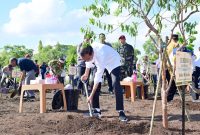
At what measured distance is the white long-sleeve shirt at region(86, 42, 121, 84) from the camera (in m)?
7.94

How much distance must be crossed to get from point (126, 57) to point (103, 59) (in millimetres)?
6755

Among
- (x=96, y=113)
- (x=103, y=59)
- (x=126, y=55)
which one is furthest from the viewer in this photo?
(x=126, y=55)

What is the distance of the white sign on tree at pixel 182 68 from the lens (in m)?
5.46

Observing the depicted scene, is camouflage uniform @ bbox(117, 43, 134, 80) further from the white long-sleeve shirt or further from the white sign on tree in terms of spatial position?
the white sign on tree

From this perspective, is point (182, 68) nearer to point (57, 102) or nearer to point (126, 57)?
point (57, 102)

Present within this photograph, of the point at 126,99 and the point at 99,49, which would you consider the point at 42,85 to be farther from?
the point at 126,99

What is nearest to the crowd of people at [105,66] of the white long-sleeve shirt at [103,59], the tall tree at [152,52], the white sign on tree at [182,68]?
the white long-sleeve shirt at [103,59]

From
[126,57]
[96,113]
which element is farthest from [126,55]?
[96,113]

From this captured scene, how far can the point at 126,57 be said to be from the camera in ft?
48.2

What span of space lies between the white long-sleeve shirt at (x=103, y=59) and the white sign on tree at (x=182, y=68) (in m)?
2.46

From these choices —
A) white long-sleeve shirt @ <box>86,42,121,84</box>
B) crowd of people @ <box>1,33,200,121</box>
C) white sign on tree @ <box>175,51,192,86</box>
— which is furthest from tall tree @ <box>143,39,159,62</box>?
white sign on tree @ <box>175,51,192,86</box>

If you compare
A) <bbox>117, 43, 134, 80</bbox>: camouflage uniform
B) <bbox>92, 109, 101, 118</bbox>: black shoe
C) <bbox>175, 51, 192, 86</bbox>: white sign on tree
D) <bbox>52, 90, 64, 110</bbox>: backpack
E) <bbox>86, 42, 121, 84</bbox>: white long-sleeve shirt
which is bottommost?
<bbox>92, 109, 101, 118</bbox>: black shoe

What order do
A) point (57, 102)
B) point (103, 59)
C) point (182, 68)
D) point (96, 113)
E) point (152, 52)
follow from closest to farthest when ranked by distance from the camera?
point (182, 68)
point (103, 59)
point (96, 113)
point (57, 102)
point (152, 52)

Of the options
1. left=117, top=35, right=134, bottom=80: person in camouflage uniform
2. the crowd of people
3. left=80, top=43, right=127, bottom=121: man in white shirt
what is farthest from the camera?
left=117, top=35, right=134, bottom=80: person in camouflage uniform
